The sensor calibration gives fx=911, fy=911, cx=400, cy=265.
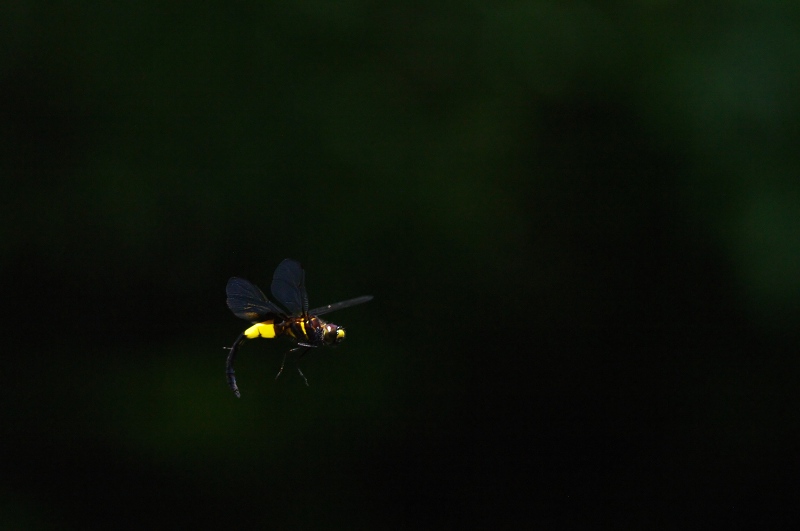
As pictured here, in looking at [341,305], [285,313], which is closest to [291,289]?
[285,313]

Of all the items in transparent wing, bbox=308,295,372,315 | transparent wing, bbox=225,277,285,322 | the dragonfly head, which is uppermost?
transparent wing, bbox=225,277,285,322

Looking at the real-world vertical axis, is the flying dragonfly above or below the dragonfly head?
above

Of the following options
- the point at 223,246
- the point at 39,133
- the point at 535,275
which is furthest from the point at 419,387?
the point at 39,133

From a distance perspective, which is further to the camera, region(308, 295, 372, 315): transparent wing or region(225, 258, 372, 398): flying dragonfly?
region(225, 258, 372, 398): flying dragonfly

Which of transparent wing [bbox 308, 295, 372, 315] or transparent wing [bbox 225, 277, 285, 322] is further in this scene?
transparent wing [bbox 225, 277, 285, 322]

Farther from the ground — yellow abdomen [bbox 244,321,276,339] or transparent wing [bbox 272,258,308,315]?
transparent wing [bbox 272,258,308,315]
